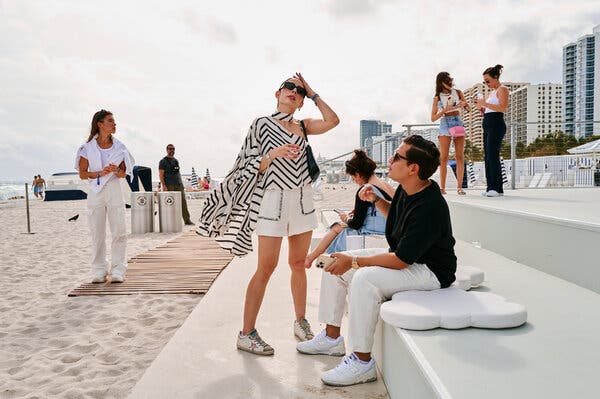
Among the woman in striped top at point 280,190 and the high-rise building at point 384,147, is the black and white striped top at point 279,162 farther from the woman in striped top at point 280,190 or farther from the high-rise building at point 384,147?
the high-rise building at point 384,147

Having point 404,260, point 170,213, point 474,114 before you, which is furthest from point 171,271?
point 474,114

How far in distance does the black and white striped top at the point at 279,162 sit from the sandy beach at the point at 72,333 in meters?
1.58

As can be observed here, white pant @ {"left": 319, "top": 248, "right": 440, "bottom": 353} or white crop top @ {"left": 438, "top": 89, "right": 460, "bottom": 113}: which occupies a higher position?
white crop top @ {"left": 438, "top": 89, "right": 460, "bottom": 113}

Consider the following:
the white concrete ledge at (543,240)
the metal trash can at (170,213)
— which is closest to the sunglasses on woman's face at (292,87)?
the white concrete ledge at (543,240)

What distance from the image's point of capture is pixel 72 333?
12.8 ft

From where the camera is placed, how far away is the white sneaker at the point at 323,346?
306 cm

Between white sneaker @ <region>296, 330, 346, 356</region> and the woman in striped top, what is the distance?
0.24m

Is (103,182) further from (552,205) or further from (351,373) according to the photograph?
(552,205)

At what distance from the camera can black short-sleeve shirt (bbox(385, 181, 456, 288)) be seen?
2346 mm

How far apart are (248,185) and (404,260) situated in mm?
1191

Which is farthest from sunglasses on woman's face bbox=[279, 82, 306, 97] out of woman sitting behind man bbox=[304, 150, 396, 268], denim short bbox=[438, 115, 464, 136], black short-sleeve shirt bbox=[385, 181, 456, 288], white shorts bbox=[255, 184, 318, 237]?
denim short bbox=[438, 115, 464, 136]

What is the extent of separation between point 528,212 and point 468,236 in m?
1.24

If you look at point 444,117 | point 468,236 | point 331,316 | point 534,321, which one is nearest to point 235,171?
point 331,316

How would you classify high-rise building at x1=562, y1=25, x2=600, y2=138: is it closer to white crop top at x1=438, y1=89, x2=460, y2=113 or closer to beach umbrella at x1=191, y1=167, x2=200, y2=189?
beach umbrella at x1=191, y1=167, x2=200, y2=189
